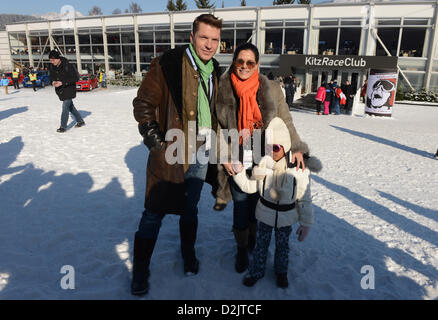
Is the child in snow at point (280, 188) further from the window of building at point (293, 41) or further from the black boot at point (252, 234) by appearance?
the window of building at point (293, 41)

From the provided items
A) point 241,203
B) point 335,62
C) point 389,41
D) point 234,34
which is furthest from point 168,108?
point 389,41

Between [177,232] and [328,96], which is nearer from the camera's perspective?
[177,232]

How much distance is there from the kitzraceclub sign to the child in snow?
2033 cm

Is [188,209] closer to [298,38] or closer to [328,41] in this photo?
[328,41]

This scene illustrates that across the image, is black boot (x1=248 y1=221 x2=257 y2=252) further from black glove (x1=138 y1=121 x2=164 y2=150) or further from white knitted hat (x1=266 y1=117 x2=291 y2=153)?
black glove (x1=138 y1=121 x2=164 y2=150)

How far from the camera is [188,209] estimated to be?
8.53ft

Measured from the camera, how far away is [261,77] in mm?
2447

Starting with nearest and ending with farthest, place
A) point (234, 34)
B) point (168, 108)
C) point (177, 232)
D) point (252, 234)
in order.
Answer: point (168, 108), point (252, 234), point (177, 232), point (234, 34)

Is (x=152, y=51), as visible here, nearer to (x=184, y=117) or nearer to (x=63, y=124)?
(x=63, y=124)

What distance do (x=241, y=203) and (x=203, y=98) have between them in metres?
0.97

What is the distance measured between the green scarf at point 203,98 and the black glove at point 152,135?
39 cm

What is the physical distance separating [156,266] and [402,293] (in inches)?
84.9

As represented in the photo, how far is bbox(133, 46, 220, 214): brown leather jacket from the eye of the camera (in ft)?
7.32
